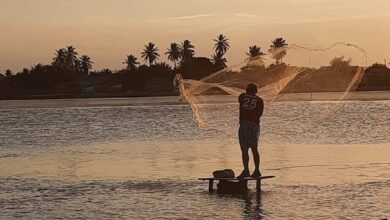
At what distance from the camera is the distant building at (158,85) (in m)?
162

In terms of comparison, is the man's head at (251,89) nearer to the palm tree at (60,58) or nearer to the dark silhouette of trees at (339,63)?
the dark silhouette of trees at (339,63)

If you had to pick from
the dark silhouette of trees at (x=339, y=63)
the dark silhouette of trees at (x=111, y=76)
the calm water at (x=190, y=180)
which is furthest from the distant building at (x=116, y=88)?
the dark silhouette of trees at (x=339, y=63)

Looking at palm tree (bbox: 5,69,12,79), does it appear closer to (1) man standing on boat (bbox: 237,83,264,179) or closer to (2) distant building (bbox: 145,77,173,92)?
(2) distant building (bbox: 145,77,173,92)

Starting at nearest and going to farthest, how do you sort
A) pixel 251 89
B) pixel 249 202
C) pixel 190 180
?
1. pixel 249 202
2. pixel 251 89
3. pixel 190 180

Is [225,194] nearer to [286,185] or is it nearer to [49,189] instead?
[286,185]

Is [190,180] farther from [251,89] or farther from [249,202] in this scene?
[249,202]

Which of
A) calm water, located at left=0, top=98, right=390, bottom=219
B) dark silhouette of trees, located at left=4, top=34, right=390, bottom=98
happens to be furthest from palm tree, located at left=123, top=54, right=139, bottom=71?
calm water, located at left=0, top=98, right=390, bottom=219

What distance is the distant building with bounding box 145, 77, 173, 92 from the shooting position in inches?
6363

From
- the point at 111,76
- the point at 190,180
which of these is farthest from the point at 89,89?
the point at 190,180

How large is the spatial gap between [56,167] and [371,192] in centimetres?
986

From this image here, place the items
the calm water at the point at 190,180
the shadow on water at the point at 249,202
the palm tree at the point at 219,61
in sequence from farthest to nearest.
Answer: the palm tree at the point at 219,61 < the calm water at the point at 190,180 < the shadow on water at the point at 249,202

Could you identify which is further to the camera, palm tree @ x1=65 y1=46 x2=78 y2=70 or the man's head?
palm tree @ x1=65 y1=46 x2=78 y2=70

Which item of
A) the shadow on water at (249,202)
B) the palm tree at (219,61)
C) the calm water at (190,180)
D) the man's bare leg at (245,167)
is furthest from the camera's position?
the palm tree at (219,61)

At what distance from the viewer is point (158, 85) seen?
165125 millimetres
